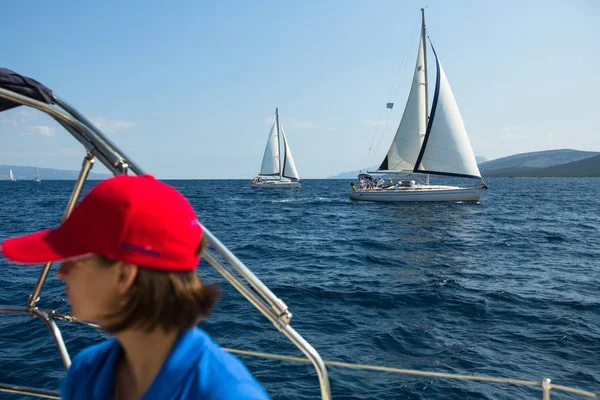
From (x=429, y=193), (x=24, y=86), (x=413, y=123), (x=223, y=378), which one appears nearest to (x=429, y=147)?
(x=413, y=123)

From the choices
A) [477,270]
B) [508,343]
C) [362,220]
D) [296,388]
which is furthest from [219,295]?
[362,220]

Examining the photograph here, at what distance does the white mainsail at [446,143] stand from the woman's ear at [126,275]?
108ft

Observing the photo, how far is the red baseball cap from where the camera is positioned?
32.9 inches

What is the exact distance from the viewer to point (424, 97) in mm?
34219

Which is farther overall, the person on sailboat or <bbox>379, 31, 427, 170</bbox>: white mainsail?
<bbox>379, 31, 427, 170</bbox>: white mainsail

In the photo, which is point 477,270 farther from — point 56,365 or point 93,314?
point 93,314

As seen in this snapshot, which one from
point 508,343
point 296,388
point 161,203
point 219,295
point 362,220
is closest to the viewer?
point 161,203

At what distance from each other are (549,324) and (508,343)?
133cm

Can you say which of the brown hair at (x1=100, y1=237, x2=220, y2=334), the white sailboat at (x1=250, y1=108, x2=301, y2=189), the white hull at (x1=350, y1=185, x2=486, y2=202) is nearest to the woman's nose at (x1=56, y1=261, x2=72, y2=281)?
the brown hair at (x1=100, y1=237, x2=220, y2=334)

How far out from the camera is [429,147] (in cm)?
3250

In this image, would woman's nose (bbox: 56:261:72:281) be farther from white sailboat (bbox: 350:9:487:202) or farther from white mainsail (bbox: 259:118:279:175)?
white mainsail (bbox: 259:118:279:175)

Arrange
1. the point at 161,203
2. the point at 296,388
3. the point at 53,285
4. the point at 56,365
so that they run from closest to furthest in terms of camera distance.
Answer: the point at 161,203 < the point at 296,388 < the point at 56,365 < the point at 53,285

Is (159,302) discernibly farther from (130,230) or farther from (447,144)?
(447,144)

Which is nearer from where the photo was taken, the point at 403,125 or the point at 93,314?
the point at 93,314
